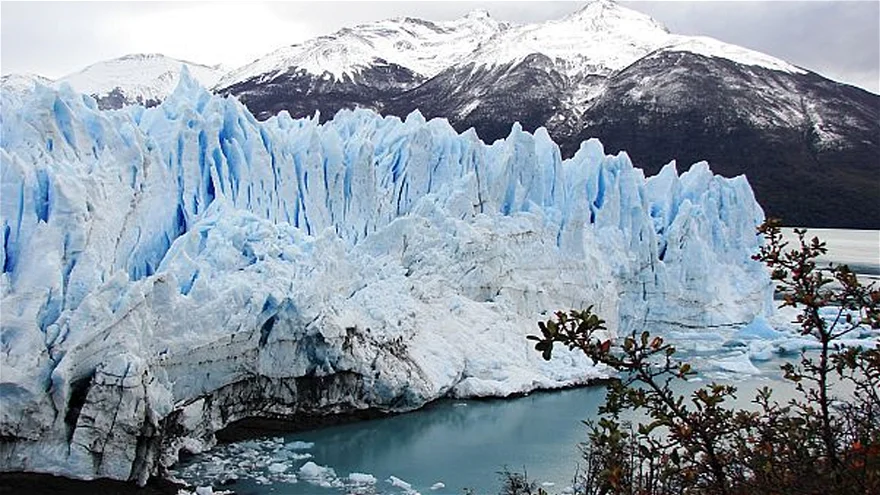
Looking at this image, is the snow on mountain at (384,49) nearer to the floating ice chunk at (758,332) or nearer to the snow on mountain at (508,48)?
the snow on mountain at (508,48)

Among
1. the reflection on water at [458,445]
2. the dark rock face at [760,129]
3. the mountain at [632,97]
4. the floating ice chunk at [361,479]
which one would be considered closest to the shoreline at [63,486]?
the reflection on water at [458,445]

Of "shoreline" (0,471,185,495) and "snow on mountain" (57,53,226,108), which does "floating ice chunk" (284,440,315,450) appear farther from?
"snow on mountain" (57,53,226,108)

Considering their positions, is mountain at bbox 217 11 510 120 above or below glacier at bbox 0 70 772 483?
above

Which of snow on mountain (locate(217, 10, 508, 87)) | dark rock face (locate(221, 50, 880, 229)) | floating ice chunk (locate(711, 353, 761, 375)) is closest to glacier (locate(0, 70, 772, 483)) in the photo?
floating ice chunk (locate(711, 353, 761, 375))

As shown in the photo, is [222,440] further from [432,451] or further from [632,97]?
[632,97]

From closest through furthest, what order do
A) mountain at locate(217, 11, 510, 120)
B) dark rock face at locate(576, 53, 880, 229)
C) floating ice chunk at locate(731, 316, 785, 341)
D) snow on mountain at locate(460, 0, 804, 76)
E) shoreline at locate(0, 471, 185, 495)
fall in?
shoreline at locate(0, 471, 185, 495) < floating ice chunk at locate(731, 316, 785, 341) < dark rock face at locate(576, 53, 880, 229) < mountain at locate(217, 11, 510, 120) < snow on mountain at locate(460, 0, 804, 76)

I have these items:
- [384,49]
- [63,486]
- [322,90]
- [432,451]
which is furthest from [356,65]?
[63,486]

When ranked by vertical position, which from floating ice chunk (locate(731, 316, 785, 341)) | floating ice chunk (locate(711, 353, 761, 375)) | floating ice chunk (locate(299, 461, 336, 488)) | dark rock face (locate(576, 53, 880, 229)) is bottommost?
floating ice chunk (locate(299, 461, 336, 488))
